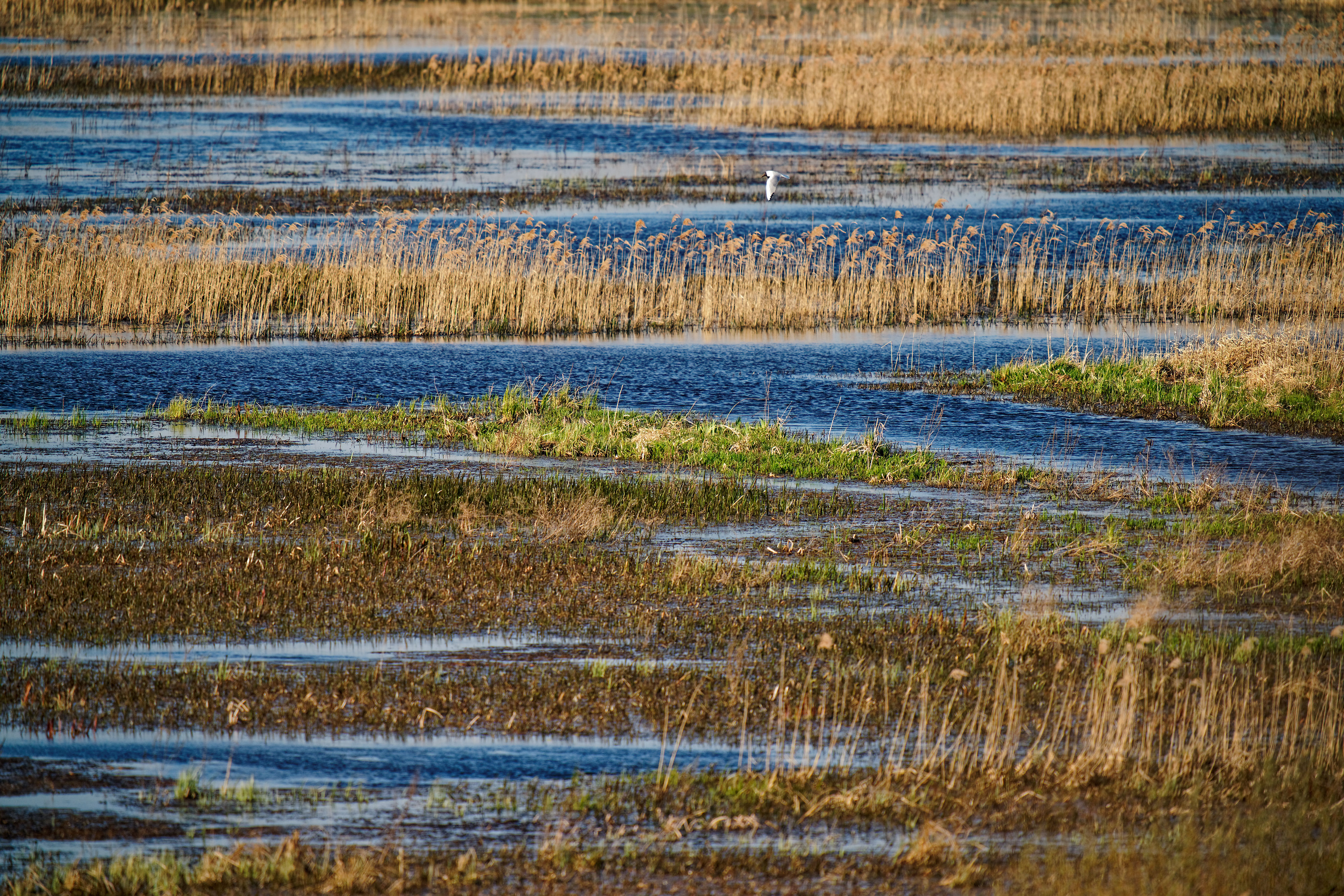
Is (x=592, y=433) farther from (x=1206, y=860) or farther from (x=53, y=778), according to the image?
(x=1206, y=860)

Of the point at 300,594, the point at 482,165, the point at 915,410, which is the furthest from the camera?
the point at 482,165

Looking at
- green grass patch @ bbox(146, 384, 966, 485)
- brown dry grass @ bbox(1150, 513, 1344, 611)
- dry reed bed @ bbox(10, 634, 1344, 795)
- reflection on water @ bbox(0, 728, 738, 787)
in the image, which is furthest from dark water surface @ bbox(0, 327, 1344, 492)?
reflection on water @ bbox(0, 728, 738, 787)

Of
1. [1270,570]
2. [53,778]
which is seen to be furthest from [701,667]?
[1270,570]

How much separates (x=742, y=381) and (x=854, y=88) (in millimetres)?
26943

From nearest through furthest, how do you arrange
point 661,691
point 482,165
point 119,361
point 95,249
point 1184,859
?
point 1184,859
point 661,691
point 119,361
point 95,249
point 482,165

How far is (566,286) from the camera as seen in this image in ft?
89.8

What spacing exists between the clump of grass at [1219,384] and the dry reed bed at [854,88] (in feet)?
80.8

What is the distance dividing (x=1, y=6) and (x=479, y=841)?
6901 centimetres

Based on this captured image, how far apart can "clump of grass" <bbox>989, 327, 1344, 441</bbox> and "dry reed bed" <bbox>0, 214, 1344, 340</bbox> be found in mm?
4819

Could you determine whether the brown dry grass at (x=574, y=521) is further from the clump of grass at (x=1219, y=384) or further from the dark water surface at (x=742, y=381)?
the clump of grass at (x=1219, y=384)

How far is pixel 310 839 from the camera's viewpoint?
827 centimetres

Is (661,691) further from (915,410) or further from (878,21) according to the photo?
(878,21)

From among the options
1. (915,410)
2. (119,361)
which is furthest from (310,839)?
(119,361)

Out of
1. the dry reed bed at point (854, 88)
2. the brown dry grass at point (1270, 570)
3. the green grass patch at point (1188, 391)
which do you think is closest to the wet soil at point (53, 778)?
the brown dry grass at point (1270, 570)
